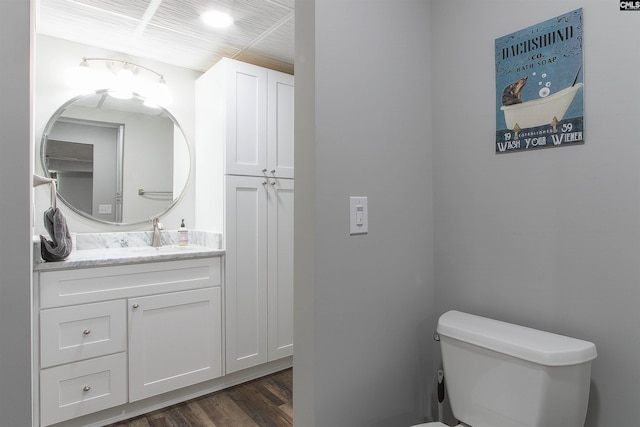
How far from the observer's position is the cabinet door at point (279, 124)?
2578 mm

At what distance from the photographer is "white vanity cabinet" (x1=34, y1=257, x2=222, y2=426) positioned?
1778 millimetres

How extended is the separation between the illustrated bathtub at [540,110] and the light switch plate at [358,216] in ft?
1.83

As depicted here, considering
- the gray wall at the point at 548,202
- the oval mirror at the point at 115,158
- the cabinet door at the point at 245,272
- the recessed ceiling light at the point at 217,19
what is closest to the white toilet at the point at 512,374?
the gray wall at the point at 548,202

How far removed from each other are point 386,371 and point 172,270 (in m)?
1.45

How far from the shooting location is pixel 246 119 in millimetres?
2461

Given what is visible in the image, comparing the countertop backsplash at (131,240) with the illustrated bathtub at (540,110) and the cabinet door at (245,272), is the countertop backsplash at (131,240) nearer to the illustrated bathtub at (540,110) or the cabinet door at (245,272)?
the cabinet door at (245,272)

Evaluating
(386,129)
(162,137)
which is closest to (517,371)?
(386,129)

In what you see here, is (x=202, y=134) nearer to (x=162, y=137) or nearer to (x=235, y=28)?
(x=162, y=137)

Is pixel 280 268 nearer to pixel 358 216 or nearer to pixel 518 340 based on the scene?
pixel 358 216

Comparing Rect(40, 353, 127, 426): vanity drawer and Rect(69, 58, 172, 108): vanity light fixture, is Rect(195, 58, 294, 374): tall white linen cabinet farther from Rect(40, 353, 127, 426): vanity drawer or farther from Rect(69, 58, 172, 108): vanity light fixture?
Rect(40, 353, 127, 426): vanity drawer

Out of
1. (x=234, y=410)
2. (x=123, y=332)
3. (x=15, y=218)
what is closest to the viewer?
(x=15, y=218)

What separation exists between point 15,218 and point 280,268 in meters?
1.95

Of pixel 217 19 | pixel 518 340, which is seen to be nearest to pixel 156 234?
pixel 217 19

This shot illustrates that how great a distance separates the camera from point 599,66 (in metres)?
1.01
